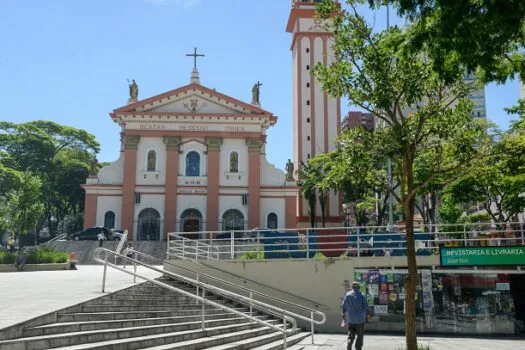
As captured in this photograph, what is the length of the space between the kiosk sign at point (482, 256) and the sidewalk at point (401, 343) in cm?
232

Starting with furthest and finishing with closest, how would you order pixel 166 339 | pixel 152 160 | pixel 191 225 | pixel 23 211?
pixel 152 160, pixel 191 225, pixel 23 211, pixel 166 339

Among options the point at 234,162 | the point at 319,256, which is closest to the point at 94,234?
the point at 234,162

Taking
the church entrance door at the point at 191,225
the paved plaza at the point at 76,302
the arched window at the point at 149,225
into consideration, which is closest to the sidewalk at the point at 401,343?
the paved plaza at the point at 76,302

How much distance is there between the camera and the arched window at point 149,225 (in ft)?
128

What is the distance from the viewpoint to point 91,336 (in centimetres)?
774

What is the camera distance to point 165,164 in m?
40.5

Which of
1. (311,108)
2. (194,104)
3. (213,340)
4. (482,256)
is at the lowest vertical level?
(213,340)

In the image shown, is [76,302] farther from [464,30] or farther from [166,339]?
[464,30]

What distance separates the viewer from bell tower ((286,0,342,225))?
4769cm

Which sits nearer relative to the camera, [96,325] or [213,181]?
[96,325]

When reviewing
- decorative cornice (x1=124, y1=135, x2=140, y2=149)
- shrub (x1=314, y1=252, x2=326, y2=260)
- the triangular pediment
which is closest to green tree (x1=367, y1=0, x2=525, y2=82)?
shrub (x1=314, y1=252, x2=326, y2=260)

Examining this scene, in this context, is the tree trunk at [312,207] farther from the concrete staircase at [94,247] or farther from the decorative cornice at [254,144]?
the concrete staircase at [94,247]

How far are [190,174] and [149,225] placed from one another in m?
5.10

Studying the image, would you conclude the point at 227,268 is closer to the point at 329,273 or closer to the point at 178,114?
the point at 329,273
